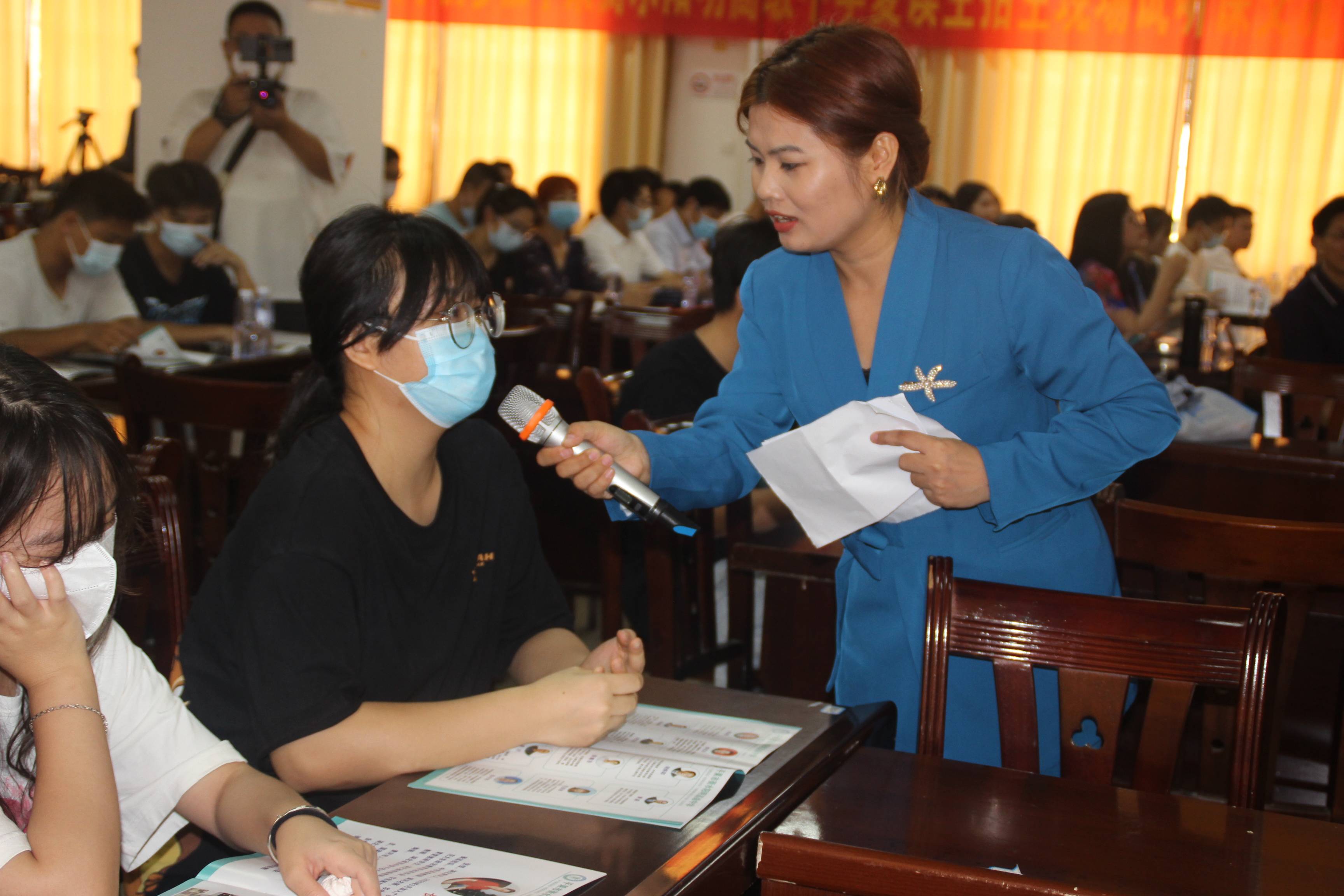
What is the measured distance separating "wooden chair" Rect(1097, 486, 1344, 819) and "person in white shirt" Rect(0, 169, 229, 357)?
8.72 feet

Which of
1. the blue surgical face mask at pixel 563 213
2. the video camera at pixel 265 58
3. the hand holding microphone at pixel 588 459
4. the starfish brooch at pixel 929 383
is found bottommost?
the hand holding microphone at pixel 588 459

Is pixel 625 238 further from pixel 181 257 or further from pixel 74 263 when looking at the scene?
pixel 74 263

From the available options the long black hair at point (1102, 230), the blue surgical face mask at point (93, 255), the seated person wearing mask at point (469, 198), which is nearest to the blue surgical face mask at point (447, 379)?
the blue surgical face mask at point (93, 255)

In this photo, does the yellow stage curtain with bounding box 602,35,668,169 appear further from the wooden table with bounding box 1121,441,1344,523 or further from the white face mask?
the white face mask

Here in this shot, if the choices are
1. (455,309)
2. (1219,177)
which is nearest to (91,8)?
(1219,177)

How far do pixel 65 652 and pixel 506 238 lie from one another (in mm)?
5174

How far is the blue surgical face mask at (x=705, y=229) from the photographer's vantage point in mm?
8000

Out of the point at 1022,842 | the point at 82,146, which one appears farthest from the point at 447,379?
the point at 82,146

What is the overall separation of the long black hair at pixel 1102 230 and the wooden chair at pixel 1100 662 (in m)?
4.00

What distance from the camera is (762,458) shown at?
145 centimetres

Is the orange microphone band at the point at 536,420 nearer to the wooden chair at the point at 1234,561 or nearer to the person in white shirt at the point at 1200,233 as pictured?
the wooden chair at the point at 1234,561

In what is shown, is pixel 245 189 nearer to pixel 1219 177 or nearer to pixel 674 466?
pixel 674 466

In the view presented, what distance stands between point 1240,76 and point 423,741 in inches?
339

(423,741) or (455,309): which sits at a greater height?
(455,309)
